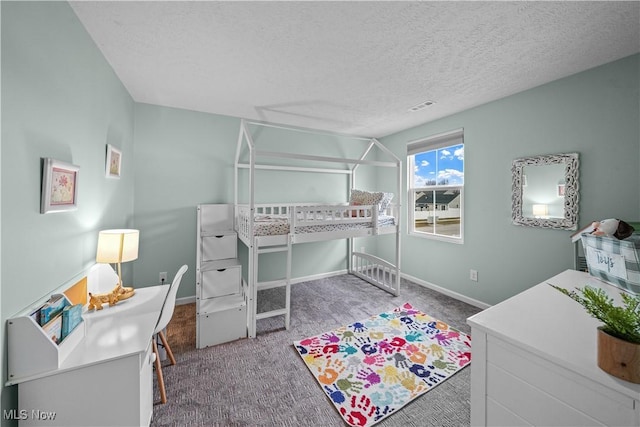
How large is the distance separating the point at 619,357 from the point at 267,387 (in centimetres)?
175

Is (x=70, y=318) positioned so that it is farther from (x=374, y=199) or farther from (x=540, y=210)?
(x=540, y=210)

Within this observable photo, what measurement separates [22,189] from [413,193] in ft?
12.5

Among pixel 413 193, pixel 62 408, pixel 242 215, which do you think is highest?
pixel 413 193

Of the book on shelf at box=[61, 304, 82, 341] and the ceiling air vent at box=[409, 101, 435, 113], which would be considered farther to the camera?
the ceiling air vent at box=[409, 101, 435, 113]

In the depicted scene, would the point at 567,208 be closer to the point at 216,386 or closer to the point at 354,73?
the point at 354,73

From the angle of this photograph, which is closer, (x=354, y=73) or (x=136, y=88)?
(x=354, y=73)

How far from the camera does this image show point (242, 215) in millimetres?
2723

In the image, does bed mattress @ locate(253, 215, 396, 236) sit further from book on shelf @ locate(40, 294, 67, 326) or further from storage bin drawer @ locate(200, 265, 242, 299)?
book on shelf @ locate(40, 294, 67, 326)

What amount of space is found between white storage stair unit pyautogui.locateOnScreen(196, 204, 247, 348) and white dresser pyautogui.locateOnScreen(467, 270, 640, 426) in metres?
1.89

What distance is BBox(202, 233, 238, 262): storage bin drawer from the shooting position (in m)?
2.72

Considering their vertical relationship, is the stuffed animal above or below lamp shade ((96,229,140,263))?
above

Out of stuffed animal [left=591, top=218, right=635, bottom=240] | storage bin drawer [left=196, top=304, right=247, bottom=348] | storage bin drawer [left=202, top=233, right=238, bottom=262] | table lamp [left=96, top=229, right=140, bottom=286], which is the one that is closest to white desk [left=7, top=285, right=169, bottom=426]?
table lamp [left=96, top=229, right=140, bottom=286]

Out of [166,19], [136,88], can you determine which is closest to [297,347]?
[166,19]

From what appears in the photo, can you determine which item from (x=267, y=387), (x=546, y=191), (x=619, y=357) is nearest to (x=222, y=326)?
(x=267, y=387)
